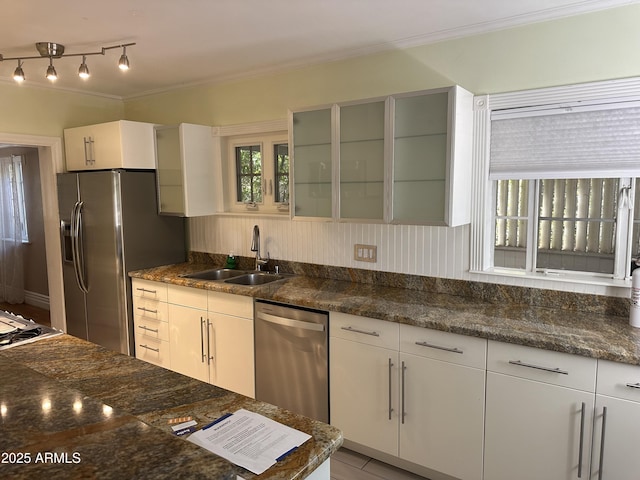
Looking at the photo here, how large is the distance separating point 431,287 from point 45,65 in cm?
318

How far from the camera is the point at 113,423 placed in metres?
0.92

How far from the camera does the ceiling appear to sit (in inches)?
87.6

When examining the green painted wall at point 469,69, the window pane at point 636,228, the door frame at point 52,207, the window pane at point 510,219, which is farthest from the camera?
the door frame at point 52,207

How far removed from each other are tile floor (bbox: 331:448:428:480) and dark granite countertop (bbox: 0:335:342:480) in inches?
55.2

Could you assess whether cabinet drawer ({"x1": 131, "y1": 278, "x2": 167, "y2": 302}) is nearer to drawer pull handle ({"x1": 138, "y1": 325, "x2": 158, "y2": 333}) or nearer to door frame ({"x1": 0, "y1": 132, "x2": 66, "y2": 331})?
drawer pull handle ({"x1": 138, "y1": 325, "x2": 158, "y2": 333})

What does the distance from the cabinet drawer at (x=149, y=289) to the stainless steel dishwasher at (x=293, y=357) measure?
100cm

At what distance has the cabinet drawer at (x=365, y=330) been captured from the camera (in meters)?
2.40

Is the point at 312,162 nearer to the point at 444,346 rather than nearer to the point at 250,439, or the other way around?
the point at 444,346

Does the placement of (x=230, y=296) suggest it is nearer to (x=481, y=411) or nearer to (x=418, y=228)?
(x=418, y=228)

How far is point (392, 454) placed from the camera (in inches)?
97.1

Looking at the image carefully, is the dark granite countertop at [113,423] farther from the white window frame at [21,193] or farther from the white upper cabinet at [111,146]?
the white window frame at [21,193]

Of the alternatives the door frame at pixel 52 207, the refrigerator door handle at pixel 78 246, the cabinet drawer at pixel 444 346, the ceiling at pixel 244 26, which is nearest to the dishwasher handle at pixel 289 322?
the cabinet drawer at pixel 444 346

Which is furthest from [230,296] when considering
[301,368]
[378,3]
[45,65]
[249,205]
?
[45,65]

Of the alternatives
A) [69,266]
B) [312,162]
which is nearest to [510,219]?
[312,162]
